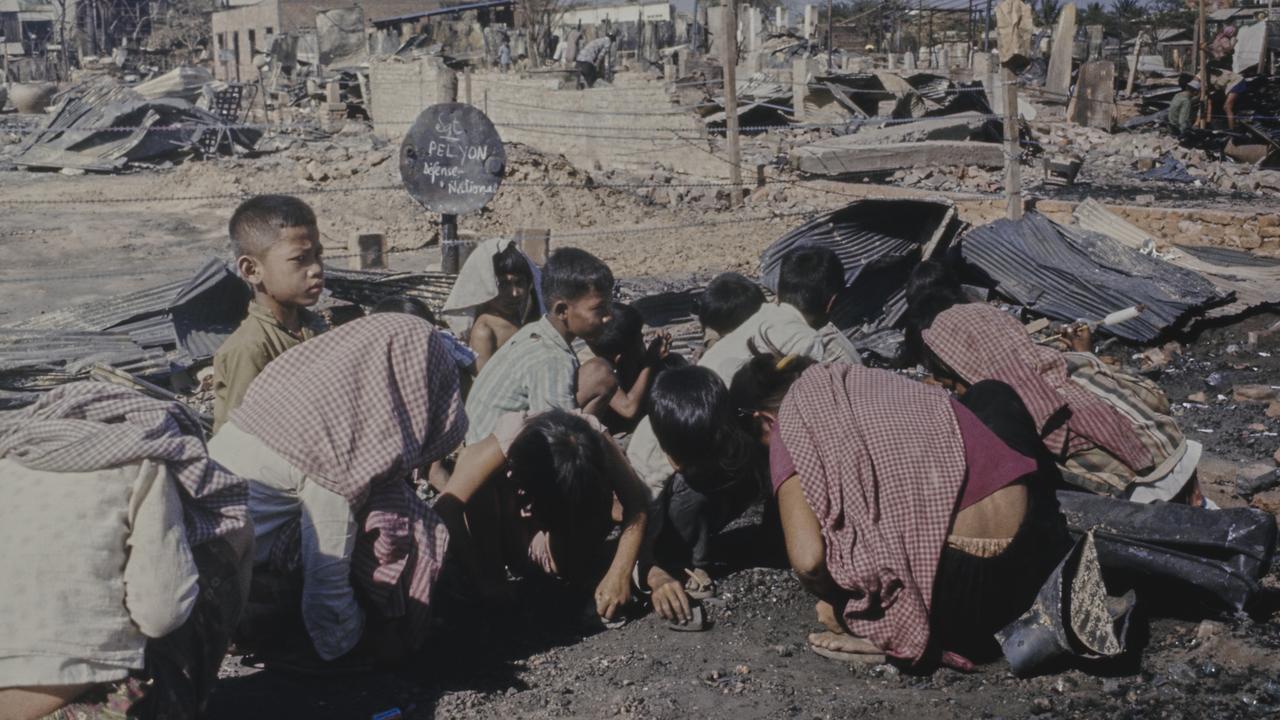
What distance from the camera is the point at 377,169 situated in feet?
52.3

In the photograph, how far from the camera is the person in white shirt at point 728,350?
423 cm

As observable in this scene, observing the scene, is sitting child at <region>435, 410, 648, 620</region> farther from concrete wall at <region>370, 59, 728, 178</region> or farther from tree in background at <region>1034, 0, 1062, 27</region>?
tree in background at <region>1034, 0, 1062, 27</region>

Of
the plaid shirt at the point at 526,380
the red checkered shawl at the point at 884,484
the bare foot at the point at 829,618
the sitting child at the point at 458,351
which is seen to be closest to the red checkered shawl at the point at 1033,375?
the red checkered shawl at the point at 884,484

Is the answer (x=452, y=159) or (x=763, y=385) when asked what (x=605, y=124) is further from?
(x=763, y=385)

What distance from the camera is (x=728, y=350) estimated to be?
496 cm

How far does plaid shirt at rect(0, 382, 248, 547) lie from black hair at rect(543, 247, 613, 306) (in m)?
1.80

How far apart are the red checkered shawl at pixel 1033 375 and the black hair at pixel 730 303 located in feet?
4.21

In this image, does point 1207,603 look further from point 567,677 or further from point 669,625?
point 567,677

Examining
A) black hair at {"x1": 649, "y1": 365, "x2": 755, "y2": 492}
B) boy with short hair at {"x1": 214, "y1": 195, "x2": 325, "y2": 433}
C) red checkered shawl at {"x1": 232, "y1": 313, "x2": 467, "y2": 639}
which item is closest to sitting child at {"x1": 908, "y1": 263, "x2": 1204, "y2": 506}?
black hair at {"x1": 649, "y1": 365, "x2": 755, "y2": 492}

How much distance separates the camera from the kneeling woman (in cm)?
336

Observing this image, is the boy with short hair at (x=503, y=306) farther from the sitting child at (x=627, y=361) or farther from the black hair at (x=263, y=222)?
the black hair at (x=263, y=222)

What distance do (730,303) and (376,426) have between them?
248 cm

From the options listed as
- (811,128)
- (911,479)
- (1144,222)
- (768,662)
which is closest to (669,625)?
(768,662)

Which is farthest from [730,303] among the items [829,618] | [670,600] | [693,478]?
[829,618]
